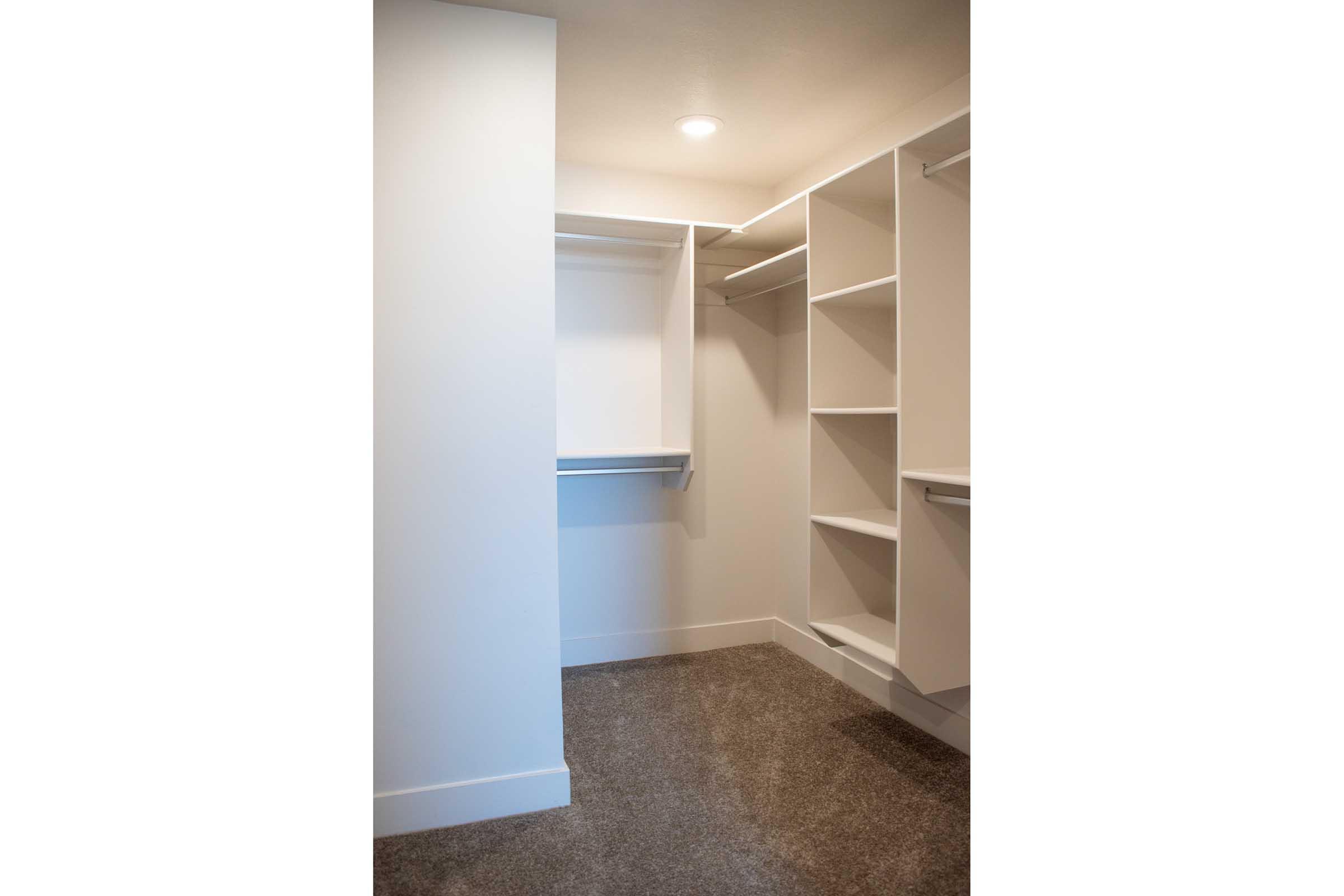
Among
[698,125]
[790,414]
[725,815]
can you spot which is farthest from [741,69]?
[725,815]

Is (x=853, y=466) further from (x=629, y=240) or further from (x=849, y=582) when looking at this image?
(x=629, y=240)

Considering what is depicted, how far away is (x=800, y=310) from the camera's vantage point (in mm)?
3441

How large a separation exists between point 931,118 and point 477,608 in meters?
2.30

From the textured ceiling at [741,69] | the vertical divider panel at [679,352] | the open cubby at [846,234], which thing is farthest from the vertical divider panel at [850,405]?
the vertical divider panel at [679,352]

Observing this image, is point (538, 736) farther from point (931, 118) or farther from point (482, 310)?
point (931, 118)

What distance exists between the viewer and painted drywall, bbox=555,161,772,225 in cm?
324

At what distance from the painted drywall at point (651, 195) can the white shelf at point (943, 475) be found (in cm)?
179

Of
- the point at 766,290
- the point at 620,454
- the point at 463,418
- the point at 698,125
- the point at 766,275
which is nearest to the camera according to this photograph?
the point at 463,418

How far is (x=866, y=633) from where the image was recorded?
246 centimetres

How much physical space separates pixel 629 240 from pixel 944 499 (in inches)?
71.2

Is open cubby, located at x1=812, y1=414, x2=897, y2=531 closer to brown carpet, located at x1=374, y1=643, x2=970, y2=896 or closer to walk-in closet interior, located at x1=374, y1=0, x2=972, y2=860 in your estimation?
walk-in closet interior, located at x1=374, y1=0, x2=972, y2=860

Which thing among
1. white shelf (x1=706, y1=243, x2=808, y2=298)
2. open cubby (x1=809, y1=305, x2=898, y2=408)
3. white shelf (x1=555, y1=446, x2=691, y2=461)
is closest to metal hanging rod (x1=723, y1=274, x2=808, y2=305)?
white shelf (x1=706, y1=243, x2=808, y2=298)
